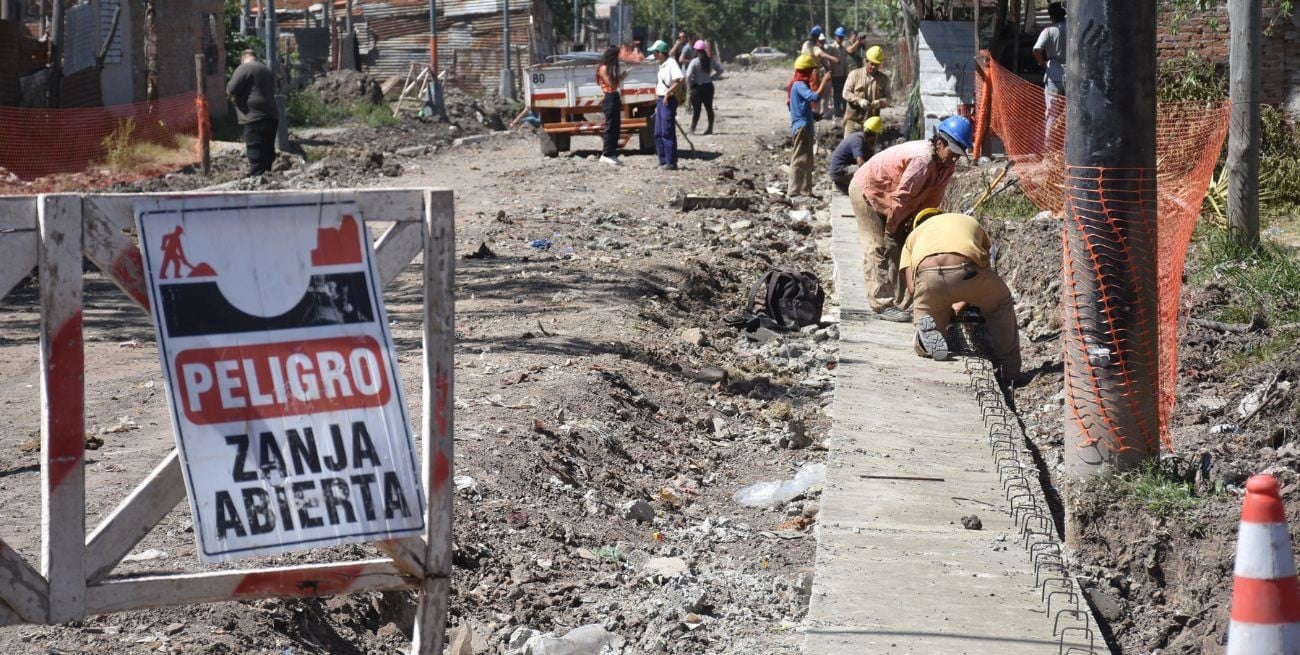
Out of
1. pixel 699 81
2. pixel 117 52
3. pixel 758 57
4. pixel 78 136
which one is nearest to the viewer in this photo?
pixel 78 136

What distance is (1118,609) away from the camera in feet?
16.9

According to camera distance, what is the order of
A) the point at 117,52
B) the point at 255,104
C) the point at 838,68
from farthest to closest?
the point at 838,68 < the point at 117,52 < the point at 255,104

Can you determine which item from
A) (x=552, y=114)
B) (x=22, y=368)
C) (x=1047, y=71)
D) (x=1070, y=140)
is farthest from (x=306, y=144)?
(x=1070, y=140)

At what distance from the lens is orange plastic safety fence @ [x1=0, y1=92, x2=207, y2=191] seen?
693 inches

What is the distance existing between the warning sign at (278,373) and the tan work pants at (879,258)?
686 cm

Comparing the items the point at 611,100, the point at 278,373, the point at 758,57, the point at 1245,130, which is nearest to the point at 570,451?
the point at 278,373

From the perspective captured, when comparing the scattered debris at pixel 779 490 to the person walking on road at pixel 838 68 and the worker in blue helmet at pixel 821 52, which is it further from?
the person walking on road at pixel 838 68

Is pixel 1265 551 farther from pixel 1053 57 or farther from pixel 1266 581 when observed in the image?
pixel 1053 57

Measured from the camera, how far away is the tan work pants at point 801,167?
15.9 meters

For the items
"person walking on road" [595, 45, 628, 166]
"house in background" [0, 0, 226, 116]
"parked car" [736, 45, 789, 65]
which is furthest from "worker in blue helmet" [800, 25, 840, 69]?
"parked car" [736, 45, 789, 65]

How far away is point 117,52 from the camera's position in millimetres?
23094

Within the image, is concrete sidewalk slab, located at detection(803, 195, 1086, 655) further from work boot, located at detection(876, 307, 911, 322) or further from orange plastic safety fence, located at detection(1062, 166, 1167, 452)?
work boot, located at detection(876, 307, 911, 322)

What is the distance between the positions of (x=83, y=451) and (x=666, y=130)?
1562cm

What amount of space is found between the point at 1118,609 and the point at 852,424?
2.08 meters
